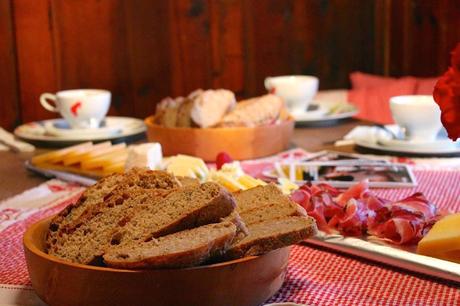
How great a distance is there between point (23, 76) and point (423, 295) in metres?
2.03

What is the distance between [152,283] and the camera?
0.76 m

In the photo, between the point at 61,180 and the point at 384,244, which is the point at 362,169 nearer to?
the point at 384,244

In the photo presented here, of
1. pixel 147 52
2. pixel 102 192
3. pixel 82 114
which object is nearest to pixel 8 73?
pixel 147 52

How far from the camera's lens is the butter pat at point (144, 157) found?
4.70 feet

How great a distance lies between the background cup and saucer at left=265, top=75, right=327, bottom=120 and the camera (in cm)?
217

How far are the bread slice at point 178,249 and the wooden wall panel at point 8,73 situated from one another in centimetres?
192

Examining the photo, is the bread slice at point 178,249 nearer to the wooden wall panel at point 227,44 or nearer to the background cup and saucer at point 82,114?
the background cup and saucer at point 82,114

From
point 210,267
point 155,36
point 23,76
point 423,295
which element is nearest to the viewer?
point 210,267

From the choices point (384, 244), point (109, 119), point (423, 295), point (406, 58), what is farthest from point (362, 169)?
point (406, 58)

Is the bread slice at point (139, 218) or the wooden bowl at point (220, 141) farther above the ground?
the bread slice at point (139, 218)

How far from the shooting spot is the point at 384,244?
100 cm

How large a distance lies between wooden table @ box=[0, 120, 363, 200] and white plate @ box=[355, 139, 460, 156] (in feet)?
0.29

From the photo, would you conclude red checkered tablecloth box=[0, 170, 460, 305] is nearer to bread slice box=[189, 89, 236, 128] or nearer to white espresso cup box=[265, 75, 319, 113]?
bread slice box=[189, 89, 236, 128]

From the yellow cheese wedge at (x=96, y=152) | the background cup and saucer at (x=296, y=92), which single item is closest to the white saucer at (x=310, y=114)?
the background cup and saucer at (x=296, y=92)
